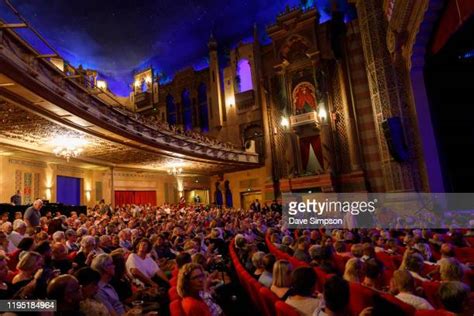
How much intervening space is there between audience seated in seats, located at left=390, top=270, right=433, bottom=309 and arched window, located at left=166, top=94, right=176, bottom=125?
22400 millimetres

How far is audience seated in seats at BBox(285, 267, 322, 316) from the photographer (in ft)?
7.00

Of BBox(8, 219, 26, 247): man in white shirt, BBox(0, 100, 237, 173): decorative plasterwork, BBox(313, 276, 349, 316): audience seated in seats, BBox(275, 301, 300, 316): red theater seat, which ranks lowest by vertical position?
BBox(275, 301, 300, 316): red theater seat

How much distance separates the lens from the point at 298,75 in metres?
18.2

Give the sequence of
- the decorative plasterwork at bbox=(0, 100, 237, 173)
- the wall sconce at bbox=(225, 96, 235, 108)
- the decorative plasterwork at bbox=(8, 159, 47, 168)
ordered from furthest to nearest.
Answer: the wall sconce at bbox=(225, 96, 235, 108) → the decorative plasterwork at bbox=(8, 159, 47, 168) → the decorative plasterwork at bbox=(0, 100, 237, 173)

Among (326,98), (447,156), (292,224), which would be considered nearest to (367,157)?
(326,98)

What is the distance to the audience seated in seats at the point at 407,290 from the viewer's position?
2.18m

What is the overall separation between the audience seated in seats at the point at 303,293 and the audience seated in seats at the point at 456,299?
73cm

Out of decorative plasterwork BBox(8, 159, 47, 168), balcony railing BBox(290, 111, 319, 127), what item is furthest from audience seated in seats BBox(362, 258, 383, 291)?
balcony railing BBox(290, 111, 319, 127)

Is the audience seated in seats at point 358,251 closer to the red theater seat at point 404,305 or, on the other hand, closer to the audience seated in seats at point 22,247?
the red theater seat at point 404,305

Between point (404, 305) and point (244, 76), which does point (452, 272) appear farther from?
point (244, 76)

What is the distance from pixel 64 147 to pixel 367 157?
13.1 meters

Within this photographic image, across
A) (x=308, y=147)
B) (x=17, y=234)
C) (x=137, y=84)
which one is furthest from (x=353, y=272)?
(x=137, y=84)

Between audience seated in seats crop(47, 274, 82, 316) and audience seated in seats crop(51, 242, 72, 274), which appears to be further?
audience seated in seats crop(51, 242, 72, 274)

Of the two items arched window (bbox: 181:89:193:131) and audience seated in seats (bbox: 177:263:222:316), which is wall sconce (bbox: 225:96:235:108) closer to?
arched window (bbox: 181:89:193:131)
